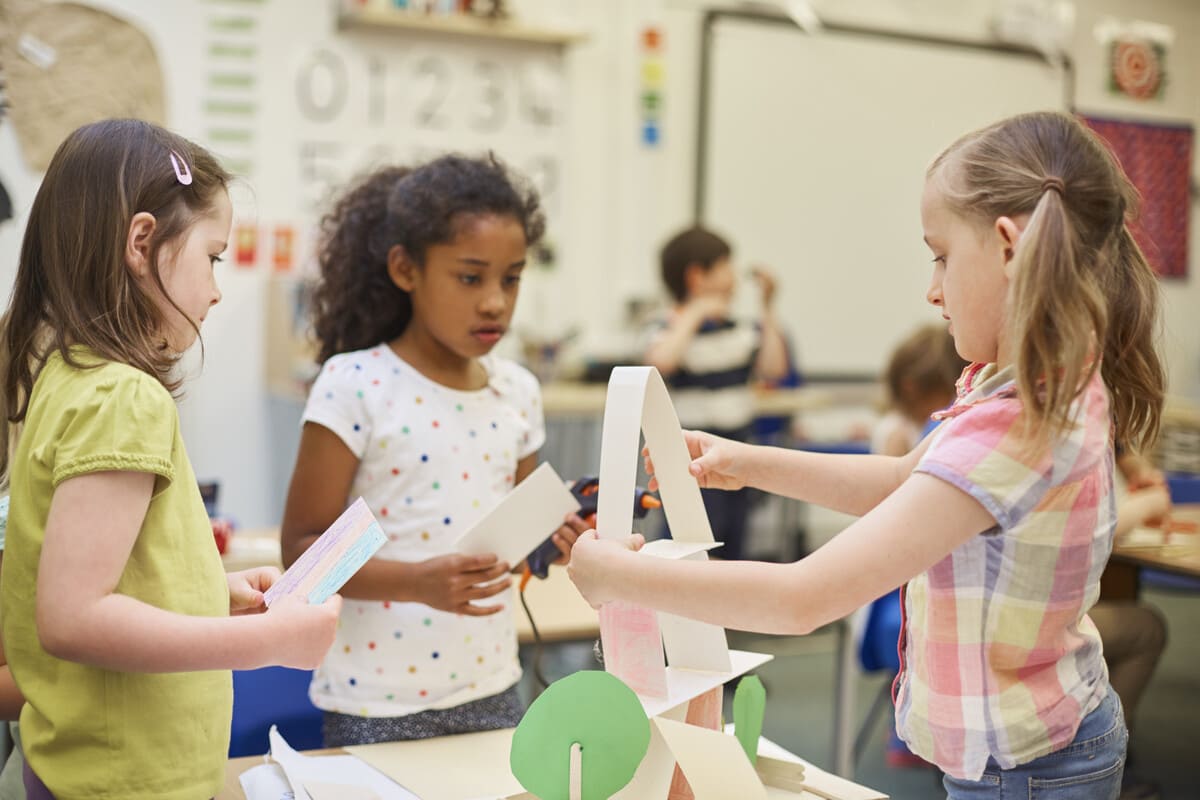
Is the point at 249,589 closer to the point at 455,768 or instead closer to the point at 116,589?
the point at 116,589

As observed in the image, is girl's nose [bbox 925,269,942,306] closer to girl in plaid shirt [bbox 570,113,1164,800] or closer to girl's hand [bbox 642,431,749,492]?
girl in plaid shirt [bbox 570,113,1164,800]

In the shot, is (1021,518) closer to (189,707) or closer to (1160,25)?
(189,707)

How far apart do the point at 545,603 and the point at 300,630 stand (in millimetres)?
1200

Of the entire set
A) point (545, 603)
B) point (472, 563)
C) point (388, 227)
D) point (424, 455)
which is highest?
point (388, 227)

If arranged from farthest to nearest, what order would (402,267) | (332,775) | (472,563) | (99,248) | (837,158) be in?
(837,158) → (402,267) → (472,563) → (332,775) → (99,248)

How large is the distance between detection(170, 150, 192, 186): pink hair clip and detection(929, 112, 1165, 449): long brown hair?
676 mm

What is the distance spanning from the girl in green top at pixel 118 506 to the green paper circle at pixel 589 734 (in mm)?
222

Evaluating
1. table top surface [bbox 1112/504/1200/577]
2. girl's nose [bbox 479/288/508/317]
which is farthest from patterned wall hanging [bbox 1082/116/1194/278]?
girl's nose [bbox 479/288/508/317]

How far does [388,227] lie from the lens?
5.76 ft

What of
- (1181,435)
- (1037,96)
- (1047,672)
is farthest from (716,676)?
(1037,96)

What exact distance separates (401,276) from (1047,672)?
103 centimetres

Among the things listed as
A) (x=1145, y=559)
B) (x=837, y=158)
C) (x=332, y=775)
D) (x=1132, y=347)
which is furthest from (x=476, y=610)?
(x=837, y=158)

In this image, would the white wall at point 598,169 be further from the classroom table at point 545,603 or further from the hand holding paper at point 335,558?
the hand holding paper at point 335,558

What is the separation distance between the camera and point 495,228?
1.70 m
